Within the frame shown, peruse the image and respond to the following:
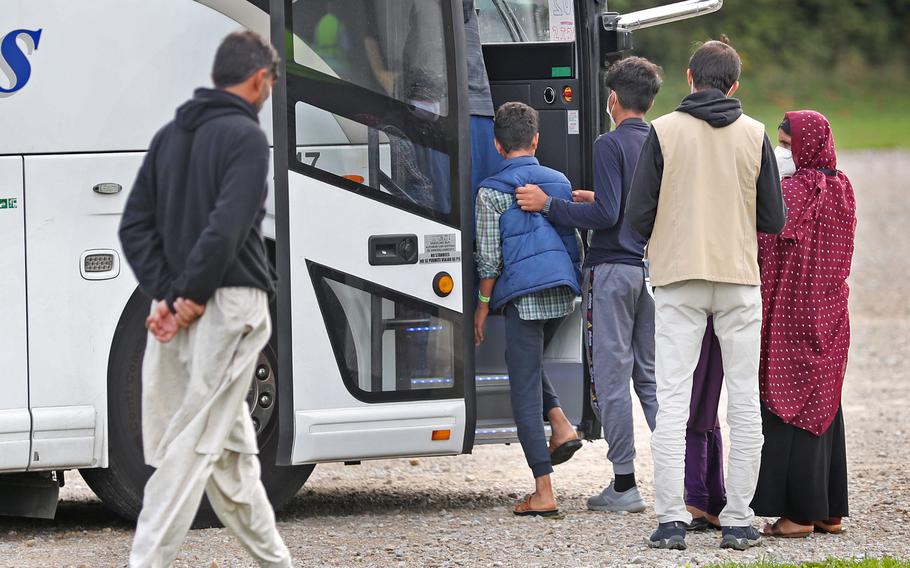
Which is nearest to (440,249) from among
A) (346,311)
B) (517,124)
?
(346,311)

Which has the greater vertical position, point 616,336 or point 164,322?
point 164,322

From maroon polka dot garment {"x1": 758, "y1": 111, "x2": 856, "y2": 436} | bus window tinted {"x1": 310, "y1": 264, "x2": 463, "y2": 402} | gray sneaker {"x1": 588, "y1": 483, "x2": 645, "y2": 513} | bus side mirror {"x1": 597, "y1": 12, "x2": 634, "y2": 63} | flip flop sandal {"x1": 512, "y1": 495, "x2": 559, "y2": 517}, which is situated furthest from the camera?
bus side mirror {"x1": 597, "y1": 12, "x2": 634, "y2": 63}

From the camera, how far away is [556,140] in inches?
271

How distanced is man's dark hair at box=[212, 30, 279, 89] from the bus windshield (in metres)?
2.45

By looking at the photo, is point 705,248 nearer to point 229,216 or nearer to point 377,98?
point 377,98

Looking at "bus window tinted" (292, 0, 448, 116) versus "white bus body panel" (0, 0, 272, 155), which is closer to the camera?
"white bus body panel" (0, 0, 272, 155)

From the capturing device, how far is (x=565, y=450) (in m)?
6.47

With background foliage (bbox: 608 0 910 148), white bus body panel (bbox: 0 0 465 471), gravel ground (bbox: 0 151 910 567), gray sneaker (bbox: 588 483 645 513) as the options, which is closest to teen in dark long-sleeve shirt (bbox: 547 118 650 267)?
white bus body panel (bbox: 0 0 465 471)

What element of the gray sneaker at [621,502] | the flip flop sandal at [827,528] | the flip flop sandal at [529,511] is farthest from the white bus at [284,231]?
the flip flop sandal at [827,528]

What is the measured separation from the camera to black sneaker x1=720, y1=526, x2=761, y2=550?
568cm

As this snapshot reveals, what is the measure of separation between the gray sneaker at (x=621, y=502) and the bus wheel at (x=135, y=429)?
1406 millimetres

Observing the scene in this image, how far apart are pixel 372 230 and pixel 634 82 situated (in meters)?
1.38

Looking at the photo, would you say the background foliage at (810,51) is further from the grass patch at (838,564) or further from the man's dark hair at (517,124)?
the grass patch at (838,564)

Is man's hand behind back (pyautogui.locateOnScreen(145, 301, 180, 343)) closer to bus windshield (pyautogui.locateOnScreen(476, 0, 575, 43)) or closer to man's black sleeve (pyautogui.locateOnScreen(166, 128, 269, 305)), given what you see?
man's black sleeve (pyautogui.locateOnScreen(166, 128, 269, 305))
